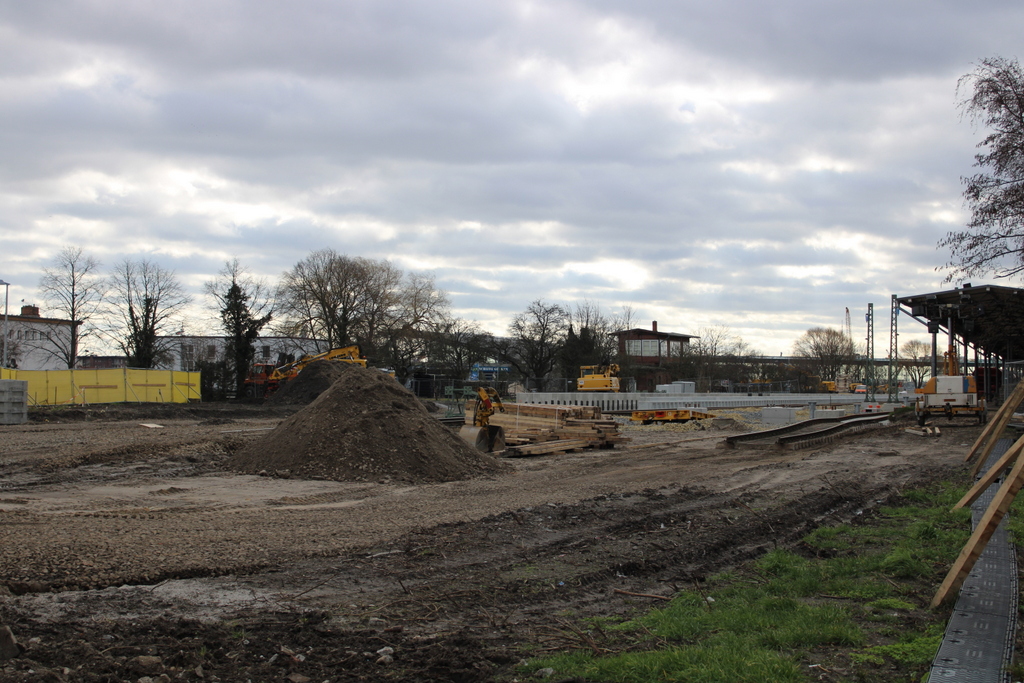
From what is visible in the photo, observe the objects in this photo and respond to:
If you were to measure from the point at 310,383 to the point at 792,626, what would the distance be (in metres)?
41.5

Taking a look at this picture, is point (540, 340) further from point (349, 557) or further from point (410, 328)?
point (349, 557)

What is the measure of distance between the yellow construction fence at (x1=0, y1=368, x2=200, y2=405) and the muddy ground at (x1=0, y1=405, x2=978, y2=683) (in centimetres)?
2630

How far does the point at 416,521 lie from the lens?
33.3ft

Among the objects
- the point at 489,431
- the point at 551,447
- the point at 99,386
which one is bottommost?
the point at 551,447

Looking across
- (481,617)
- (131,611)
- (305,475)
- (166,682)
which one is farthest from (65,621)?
(305,475)

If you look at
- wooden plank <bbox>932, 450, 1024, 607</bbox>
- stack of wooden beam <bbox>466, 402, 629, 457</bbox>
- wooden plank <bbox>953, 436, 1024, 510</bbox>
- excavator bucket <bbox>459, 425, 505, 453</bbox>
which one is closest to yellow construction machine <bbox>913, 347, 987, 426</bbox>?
stack of wooden beam <bbox>466, 402, 629, 457</bbox>

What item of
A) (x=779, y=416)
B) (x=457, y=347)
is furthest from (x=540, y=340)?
(x=779, y=416)

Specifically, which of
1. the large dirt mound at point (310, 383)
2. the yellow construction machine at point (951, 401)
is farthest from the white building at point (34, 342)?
the yellow construction machine at point (951, 401)

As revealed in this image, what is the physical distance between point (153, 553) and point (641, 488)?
331 inches

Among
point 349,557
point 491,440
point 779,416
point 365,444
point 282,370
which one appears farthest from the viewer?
point 282,370

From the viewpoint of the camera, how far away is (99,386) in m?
40.7

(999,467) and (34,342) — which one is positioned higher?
(34,342)

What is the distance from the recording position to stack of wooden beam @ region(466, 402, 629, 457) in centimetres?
2161

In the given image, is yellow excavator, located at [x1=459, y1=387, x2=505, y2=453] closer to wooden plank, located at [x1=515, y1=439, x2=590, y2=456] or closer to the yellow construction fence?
wooden plank, located at [x1=515, y1=439, x2=590, y2=456]
